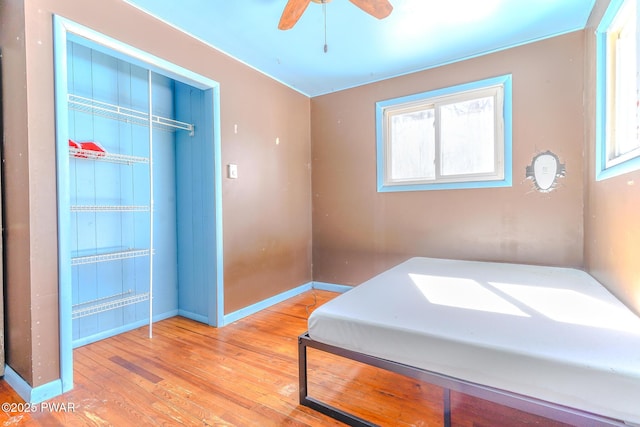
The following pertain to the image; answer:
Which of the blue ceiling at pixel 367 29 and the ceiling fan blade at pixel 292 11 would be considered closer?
the ceiling fan blade at pixel 292 11

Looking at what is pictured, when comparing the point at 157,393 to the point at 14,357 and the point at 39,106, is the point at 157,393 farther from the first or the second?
the point at 39,106

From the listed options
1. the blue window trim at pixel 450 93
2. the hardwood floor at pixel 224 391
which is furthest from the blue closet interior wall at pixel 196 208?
the blue window trim at pixel 450 93

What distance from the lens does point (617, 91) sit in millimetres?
1864

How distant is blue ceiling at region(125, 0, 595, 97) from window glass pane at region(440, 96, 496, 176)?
47cm

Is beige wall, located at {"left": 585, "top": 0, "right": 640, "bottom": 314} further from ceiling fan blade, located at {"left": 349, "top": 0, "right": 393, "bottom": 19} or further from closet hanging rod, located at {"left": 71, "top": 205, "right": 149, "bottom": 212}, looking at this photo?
closet hanging rod, located at {"left": 71, "top": 205, "right": 149, "bottom": 212}

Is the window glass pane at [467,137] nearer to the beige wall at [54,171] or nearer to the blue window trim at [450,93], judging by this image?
the blue window trim at [450,93]

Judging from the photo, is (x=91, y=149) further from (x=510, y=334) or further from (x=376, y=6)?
(x=510, y=334)

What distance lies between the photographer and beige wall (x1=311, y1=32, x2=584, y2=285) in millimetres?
2451

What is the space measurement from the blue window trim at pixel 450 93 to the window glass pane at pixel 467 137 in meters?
0.12

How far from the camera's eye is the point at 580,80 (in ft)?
7.86

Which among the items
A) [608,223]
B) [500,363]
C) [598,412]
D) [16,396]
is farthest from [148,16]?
[608,223]

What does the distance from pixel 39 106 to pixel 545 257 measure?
3.63 metres

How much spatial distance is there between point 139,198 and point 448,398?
269cm

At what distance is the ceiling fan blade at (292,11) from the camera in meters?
1.75
